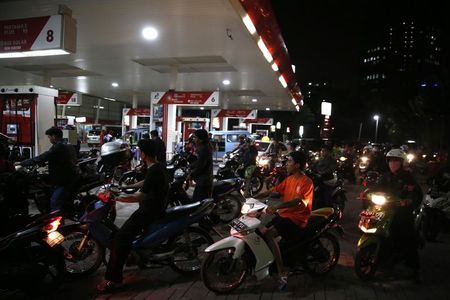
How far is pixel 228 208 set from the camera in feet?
26.7

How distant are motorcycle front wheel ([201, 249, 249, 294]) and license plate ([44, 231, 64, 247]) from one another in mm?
1685

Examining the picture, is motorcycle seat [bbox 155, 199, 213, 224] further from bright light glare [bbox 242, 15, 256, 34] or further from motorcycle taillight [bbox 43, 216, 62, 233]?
bright light glare [bbox 242, 15, 256, 34]

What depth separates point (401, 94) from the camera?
41.7 m

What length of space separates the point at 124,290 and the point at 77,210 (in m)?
2.66

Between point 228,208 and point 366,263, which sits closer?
point 366,263

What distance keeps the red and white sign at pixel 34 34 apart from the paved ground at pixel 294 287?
4.57 metres

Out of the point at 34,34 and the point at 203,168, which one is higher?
the point at 34,34

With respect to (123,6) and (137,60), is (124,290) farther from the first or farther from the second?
(137,60)

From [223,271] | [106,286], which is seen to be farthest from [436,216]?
[106,286]

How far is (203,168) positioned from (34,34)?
4198mm

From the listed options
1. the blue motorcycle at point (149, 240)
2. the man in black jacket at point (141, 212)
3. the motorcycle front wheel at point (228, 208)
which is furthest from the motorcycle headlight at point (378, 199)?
the motorcycle front wheel at point (228, 208)

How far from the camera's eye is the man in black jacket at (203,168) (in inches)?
274

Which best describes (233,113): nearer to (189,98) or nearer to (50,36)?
(189,98)

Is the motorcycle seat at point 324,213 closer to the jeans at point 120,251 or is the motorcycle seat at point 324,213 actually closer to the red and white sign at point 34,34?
the jeans at point 120,251
